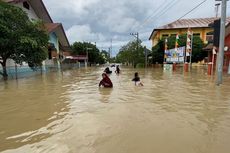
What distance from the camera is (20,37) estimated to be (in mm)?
17156

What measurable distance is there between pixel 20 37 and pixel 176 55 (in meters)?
22.0

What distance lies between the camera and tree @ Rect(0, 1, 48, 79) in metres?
16.9

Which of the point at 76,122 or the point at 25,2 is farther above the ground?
the point at 25,2

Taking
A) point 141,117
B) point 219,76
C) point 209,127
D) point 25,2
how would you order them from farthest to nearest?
point 25,2
point 219,76
point 141,117
point 209,127

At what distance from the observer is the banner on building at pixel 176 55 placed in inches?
1255

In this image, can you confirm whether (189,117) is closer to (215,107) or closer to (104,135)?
(215,107)

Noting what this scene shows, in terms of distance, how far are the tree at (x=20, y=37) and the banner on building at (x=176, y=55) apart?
1879cm

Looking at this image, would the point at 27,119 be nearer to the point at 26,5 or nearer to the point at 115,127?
the point at 115,127

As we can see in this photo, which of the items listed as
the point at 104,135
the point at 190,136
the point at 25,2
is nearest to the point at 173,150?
the point at 190,136

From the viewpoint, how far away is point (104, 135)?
207 inches

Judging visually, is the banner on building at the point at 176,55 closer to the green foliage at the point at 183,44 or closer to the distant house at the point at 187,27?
the green foliage at the point at 183,44

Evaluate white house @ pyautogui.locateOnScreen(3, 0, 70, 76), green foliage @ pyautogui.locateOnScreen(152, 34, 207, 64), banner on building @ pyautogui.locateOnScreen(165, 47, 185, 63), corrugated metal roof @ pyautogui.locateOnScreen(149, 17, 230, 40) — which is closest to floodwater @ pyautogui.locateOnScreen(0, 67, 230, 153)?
white house @ pyautogui.locateOnScreen(3, 0, 70, 76)

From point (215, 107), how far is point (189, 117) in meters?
1.99

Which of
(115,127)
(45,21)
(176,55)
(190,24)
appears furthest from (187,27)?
Result: (115,127)
